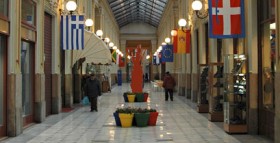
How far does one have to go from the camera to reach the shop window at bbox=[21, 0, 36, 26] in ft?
40.3

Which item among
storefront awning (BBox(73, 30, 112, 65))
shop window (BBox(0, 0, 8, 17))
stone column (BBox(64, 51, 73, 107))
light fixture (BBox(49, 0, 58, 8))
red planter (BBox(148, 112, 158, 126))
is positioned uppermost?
light fixture (BBox(49, 0, 58, 8))

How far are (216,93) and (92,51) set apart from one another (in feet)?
24.1

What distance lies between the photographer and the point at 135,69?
23938 mm

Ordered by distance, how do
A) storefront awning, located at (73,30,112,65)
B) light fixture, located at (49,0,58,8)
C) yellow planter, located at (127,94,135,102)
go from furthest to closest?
yellow planter, located at (127,94,135,102), storefront awning, located at (73,30,112,65), light fixture, located at (49,0,58,8)

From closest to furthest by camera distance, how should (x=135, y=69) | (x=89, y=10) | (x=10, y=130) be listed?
(x=10, y=130)
(x=135, y=69)
(x=89, y=10)

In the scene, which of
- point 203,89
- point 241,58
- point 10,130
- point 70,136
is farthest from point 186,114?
Result: point 10,130

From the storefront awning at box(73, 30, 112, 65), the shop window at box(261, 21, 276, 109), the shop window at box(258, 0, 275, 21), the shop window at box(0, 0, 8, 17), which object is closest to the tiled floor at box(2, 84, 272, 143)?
the shop window at box(261, 21, 276, 109)

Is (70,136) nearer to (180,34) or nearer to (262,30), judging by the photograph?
(262,30)

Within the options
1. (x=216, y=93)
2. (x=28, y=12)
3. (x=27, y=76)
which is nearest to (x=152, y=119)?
(x=216, y=93)

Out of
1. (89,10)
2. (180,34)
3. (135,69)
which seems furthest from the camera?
(89,10)

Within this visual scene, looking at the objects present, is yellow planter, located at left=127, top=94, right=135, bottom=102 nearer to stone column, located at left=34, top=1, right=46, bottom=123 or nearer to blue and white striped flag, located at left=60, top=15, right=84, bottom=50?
blue and white striped flag, located at left=60, top=15, right=84, bottom=50

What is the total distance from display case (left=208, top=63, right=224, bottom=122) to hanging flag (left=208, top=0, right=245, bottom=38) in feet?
8.71

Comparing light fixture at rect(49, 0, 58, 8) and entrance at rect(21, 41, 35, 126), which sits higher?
light fixture at rect(49, 0, 58, 8)

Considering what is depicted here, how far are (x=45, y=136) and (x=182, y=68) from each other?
17321 millimetres
